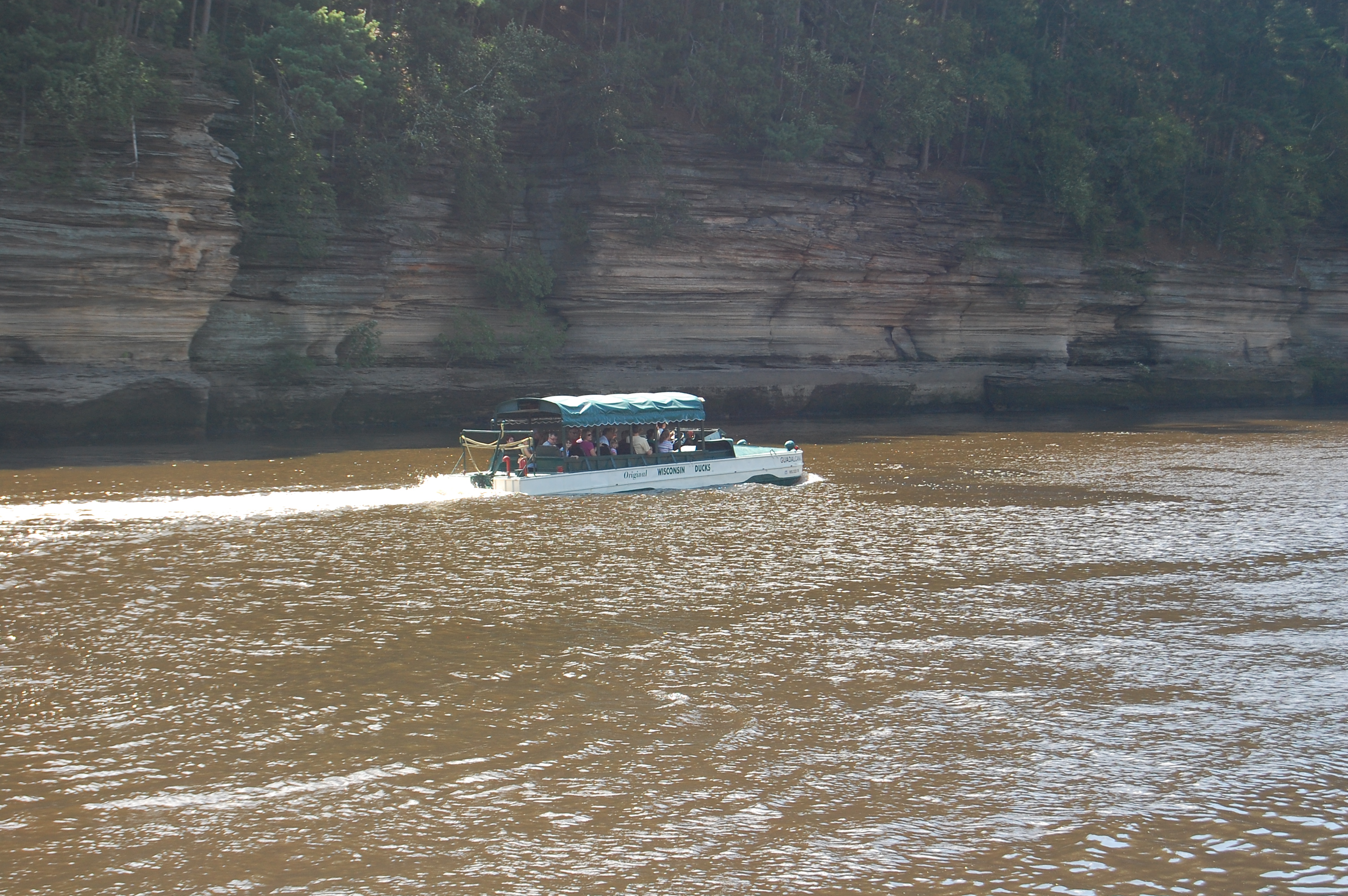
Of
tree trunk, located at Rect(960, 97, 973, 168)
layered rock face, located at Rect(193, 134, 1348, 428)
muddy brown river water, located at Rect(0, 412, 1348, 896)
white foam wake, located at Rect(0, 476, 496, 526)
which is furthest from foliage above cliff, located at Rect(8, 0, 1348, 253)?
muddy brown river water, located at Rect(0, 412, 1348, 896)

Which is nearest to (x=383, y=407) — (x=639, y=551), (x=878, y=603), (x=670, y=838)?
(x=639, y=551)

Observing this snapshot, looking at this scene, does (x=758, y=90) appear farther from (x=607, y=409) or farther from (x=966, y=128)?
(x=607, y=409)

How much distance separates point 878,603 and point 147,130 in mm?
19604

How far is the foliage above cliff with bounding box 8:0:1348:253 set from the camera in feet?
84.2

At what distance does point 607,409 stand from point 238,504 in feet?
19.8

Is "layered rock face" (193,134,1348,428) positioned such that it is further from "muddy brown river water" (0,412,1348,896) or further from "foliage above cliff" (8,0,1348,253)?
"muddy brown river water" (0,412,1348,896)

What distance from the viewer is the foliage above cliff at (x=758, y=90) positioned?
25.7 metres

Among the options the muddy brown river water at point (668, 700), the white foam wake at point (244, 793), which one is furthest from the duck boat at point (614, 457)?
the white foam wake at point (244, 793)

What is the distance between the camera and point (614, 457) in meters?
18.4

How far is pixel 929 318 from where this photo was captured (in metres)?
36.2

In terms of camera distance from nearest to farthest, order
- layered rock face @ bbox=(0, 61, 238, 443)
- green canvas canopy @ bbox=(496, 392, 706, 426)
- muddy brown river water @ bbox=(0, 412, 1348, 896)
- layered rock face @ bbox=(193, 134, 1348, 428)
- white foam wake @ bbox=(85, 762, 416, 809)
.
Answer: muddy brown river water @ bbox=(0, 412, 1348, 896) < white foam wake @ bbox=(85, 762, 416, 809) < green canvas canopy @ bbox=(496, 392, 706, 426) < layered rock face @ bbox=(0, 61, 238, 443) < layered rock face @ bbox=(193, 134, 1348, 428)

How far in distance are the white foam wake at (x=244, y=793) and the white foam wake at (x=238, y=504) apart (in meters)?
8.91

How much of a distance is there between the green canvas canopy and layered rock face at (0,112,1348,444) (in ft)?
31.7

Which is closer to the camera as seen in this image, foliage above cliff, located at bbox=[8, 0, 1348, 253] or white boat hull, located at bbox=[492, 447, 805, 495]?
white boat hull, located at bbox=[492, 447, 805, 495]
